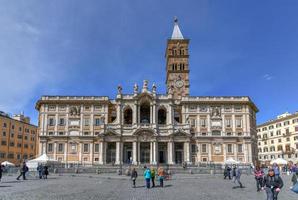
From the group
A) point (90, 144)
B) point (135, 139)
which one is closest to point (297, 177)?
point (135, 139)

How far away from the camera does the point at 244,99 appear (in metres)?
69.2

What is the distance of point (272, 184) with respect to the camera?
1325 centimetres

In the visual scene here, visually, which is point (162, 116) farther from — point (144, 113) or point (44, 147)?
point (44, 147)

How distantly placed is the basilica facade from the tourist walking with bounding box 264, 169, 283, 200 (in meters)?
50.5

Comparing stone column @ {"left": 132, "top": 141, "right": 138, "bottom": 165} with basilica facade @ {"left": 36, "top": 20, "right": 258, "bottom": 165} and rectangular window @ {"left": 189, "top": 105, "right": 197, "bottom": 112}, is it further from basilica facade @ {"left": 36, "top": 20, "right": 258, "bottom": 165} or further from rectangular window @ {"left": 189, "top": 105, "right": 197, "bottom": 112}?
rectangular window @ {"left": 189, "top": 105, "right": 197, "bottom": 112}

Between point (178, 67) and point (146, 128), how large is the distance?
70.3 feet

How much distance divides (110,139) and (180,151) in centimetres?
1453

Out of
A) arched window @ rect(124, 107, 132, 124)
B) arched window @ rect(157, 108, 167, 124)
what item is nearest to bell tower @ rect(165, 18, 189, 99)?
arched window @ rect(157, 108, 167, 124)

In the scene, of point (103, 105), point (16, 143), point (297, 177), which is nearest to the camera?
point (297, 177)

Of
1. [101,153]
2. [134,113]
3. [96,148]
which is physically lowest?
[101,153]

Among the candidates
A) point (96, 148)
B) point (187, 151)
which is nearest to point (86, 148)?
point (96, 148)

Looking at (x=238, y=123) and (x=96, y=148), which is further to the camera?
(x=238, y=123)

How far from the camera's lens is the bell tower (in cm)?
7662

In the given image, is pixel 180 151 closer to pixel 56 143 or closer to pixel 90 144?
pixel 90 144
